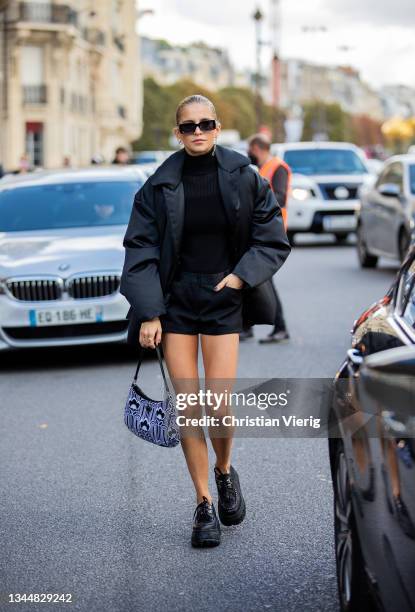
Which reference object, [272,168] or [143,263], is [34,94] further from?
[143,263]

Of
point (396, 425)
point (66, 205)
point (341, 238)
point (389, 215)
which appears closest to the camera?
point (396, 425)

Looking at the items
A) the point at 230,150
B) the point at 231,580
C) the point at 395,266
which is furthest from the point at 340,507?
the point at 395,266

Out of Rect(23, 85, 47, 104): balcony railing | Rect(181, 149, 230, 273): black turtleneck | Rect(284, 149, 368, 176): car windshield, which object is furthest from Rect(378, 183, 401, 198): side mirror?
Rect(23, 85, 47, 104): balcony railing

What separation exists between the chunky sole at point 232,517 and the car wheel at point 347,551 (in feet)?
4.89

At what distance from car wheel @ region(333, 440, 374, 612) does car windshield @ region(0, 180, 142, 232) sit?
8.01 meters

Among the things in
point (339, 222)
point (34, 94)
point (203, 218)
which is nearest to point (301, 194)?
point (339, 222)

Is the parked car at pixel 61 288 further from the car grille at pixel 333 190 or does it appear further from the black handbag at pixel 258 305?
the car grille at pixel 333 190

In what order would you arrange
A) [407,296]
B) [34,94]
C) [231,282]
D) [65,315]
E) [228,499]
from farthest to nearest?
[34,94] < [65,315] < [228,499] < [231,282] < [407,296]

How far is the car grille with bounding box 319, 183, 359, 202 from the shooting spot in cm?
2667

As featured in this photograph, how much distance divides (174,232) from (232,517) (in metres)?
1.31

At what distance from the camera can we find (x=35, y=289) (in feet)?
36.9

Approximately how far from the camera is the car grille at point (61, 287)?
36.8ft

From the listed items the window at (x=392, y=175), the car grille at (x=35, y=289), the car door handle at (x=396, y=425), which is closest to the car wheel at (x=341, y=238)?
the window at (x=392, y=175)

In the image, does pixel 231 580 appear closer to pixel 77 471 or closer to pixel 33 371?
pixel 77 471
